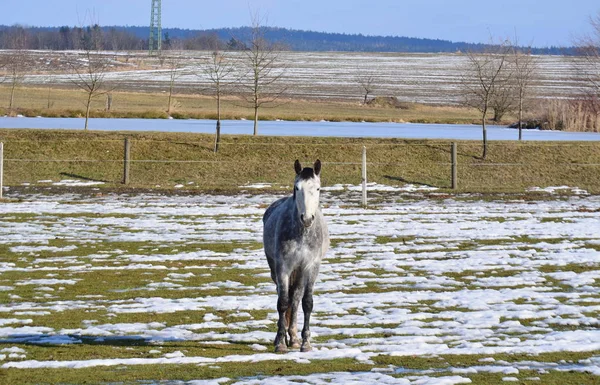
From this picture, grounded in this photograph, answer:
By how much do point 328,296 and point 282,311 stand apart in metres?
3.44

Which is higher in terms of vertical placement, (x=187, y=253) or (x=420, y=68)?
(x=420, y=68)

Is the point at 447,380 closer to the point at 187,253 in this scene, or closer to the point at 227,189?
the point at 187,253

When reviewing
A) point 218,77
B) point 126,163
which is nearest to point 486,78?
point 218,77

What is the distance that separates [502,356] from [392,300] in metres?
3.60

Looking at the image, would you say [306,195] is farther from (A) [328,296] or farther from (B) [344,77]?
(B) [344,77]

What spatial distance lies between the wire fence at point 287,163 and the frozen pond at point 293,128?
5.37 m

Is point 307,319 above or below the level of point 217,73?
below

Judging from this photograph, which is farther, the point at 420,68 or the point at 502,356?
the point at 420,68

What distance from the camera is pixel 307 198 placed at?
9812 mm

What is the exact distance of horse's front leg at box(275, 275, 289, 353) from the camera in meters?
10.3

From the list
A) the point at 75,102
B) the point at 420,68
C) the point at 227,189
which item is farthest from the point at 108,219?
the point at 420,68

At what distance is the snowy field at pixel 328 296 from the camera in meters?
9.59

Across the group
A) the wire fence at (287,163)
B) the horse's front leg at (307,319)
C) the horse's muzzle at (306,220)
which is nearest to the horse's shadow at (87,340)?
the horse's front leg at (307,319)

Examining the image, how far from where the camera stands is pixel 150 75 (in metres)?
120
